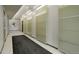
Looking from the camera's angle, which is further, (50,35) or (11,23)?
(11,23)

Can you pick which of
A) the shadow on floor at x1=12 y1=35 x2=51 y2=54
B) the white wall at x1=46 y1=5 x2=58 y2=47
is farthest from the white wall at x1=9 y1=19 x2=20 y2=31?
the white wall at x1=46 y1=5 x2=58 y2=47

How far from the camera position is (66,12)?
17.6ft

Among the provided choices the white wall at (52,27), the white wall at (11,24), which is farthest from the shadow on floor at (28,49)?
the white wall at (11,24)

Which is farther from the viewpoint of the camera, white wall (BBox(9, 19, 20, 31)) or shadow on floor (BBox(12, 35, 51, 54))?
white wall (BBox(9, 19, 20, 31))

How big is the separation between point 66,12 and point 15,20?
84.1 ft

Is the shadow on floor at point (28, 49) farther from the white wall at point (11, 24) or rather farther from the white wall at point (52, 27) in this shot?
the white wall at point (11, 24)

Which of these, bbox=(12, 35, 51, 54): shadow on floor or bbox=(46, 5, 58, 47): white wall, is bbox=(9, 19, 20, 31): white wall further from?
bbox=(46, 5, 58, 47): white wall

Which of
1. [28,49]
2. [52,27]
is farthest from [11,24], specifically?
[28,49]

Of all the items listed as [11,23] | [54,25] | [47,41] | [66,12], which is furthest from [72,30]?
[11,23]

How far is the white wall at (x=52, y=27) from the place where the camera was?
285 inches

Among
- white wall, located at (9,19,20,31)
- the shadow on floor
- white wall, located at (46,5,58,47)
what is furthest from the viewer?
white wall, located at (9,19,20,31)

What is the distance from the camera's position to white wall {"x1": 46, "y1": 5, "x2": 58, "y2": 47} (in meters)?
7.23

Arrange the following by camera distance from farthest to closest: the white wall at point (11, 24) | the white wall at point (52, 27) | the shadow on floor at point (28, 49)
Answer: the white wall at point (11, 24) → the white wall at point (52, 27) → the shadow on floor at point (28, 49)
